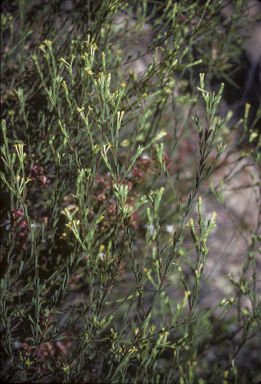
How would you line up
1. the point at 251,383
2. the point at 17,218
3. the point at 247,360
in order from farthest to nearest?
the point at 247,360, the point at 251,383, the point at 17,218

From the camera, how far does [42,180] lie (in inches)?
46.7

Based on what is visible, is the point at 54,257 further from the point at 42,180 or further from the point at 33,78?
the point at 33,78

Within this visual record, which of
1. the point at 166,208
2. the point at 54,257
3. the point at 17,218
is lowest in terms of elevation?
the point at 54,257

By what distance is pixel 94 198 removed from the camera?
1399mm

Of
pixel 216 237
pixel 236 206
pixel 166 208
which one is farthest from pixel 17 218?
pixel 236 206

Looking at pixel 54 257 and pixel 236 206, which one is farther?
pixel 236 206

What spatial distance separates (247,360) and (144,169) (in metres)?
2.13

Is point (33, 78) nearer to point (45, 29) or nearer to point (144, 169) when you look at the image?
point (45, 29)

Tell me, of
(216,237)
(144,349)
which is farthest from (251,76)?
(144,349)

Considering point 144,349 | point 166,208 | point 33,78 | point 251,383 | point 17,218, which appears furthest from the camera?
point 166,208

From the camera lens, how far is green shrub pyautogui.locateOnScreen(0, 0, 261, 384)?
858 mm

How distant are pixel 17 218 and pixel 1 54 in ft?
3.45

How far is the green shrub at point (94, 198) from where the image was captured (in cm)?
86

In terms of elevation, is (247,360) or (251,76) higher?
(251,76)
